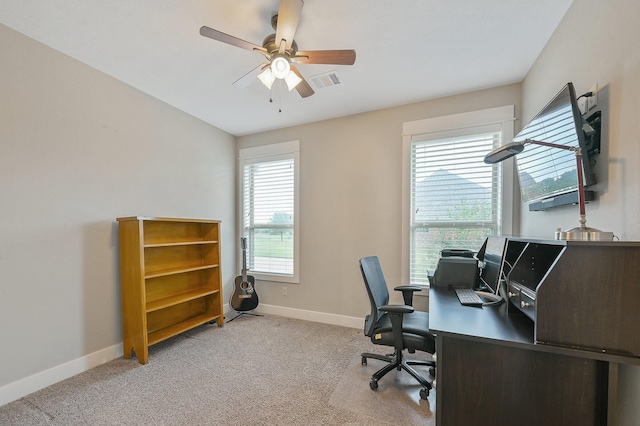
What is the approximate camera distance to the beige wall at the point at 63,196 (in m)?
1.87

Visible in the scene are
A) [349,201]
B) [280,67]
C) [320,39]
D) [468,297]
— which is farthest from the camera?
[349,201]

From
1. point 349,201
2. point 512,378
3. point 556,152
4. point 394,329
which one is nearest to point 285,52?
point 556,152

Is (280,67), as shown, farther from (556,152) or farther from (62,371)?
(62,371)

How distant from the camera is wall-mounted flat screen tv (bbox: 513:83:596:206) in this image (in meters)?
1.28

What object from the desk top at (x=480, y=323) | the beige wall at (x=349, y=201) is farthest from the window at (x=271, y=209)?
the desk top at (x=480, y=323)

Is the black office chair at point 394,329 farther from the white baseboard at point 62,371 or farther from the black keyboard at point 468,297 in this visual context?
the white baseboard at point 62,371

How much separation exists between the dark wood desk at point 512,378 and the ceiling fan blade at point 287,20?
5.98ft

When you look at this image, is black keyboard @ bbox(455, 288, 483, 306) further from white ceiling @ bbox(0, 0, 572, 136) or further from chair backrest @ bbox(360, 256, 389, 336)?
white ceiling @ bbox(0, 0, 572, 136)

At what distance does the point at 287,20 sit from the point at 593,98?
5.57ft

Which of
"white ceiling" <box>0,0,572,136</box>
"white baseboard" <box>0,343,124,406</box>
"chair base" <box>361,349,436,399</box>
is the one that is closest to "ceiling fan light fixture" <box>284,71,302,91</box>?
"white ceiling" <box>0,0,572,136</box>

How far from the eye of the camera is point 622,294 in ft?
3.15

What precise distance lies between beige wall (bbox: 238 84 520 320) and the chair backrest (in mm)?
790

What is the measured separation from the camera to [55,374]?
2.05 metres

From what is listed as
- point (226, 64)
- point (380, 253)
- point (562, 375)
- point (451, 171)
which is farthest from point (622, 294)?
point (226, 64)
